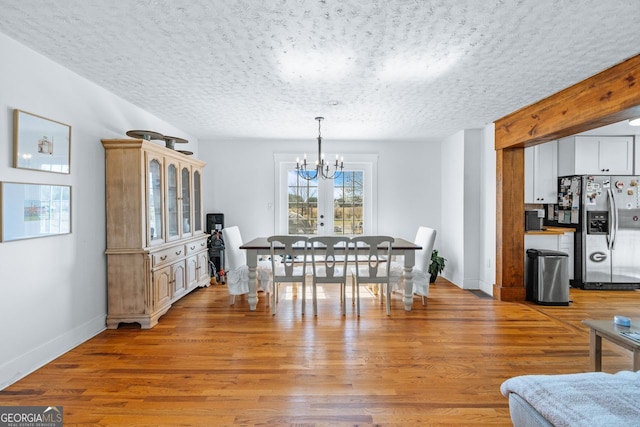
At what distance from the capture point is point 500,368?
2480 millimetres

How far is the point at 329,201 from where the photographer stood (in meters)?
5.75

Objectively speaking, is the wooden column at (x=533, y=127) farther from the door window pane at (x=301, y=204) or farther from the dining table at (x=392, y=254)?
the door window pane at (x=301, y=204)

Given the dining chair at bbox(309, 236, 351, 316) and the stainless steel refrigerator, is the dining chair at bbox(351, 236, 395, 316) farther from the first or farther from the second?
the stainless steel refrigerator

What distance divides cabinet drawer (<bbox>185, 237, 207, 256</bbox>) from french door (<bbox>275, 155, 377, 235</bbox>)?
1.33m

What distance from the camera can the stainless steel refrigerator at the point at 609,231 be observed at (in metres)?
4.68

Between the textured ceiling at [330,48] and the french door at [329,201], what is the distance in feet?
6.75

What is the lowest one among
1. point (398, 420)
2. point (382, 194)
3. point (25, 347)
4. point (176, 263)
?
point (398, 420)

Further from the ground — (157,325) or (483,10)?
(483,10)

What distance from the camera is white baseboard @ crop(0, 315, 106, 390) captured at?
222 cm

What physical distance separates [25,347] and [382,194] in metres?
4.77

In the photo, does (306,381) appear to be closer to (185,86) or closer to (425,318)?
(425,318)

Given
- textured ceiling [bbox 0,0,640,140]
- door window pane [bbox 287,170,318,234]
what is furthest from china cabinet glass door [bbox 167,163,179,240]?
door window pane [bbox 287,170,318,234]

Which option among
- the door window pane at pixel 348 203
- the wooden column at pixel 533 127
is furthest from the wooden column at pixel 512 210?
the door window pane at pixel 348 203

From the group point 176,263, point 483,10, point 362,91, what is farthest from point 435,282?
point 483,10
